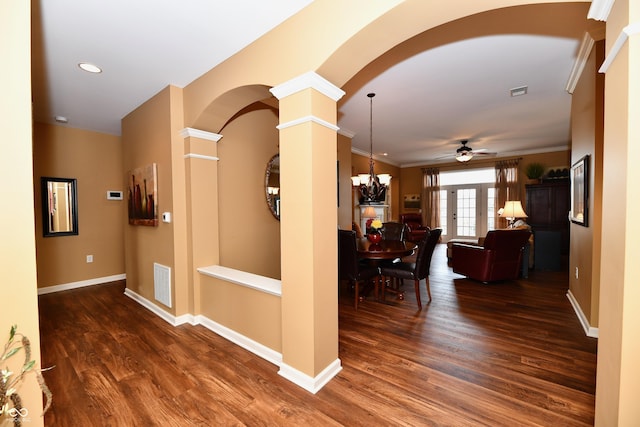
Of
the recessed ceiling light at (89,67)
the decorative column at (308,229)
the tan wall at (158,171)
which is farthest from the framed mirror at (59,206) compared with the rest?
the decorative column at (308,229)

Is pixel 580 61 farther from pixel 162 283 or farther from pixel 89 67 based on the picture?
pixel 162 283

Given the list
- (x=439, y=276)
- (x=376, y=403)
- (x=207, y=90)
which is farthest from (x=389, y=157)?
(x=376, y=403)

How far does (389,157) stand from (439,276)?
443 centimetres

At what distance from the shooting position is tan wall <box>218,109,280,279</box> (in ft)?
11.1

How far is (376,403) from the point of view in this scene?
1.80 metres

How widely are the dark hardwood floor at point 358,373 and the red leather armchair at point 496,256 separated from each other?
3.12 ft

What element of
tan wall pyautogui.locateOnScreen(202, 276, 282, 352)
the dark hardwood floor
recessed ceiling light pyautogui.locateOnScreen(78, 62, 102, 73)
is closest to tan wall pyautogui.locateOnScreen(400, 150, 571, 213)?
the dark hardwood floor

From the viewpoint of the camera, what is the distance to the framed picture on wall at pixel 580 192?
287cm

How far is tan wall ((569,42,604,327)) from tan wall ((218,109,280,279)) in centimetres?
352

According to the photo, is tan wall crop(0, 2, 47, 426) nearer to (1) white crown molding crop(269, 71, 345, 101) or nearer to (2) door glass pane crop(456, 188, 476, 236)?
(1) white crown molding crop(269, 71, 345, 101)

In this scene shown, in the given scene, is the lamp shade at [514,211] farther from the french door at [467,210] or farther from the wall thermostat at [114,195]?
the wall thermostat at [114,195]

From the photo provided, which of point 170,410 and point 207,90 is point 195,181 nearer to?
point 207,90

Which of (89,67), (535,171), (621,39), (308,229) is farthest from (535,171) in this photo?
(89,67)

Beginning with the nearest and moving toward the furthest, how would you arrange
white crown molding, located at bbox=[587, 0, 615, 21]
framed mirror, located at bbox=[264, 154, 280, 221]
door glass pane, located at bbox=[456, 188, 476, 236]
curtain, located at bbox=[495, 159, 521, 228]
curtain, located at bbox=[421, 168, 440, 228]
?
white crown molding, located at bbox=[587, 0, 615, 21]
framed mirror, located at bbox=[264, 154, 280, 221]
curtain, located at bbox=[495, 159, 521, 228]
door glass pane, located at bbox=[456, 188, 476, 236]
curtain, located at bbox=[421, 168, 440, 228]
